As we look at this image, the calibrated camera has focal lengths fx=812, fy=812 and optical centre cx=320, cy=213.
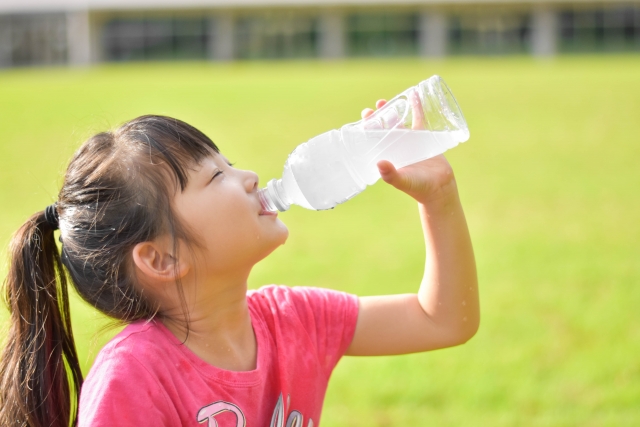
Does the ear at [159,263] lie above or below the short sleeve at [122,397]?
above

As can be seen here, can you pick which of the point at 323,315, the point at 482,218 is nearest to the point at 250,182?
the point at 323,315

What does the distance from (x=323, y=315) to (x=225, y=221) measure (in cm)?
41

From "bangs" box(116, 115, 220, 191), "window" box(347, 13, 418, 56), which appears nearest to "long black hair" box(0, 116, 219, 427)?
"bangs" box(116, 115, 220, 191)

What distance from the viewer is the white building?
3872 cm

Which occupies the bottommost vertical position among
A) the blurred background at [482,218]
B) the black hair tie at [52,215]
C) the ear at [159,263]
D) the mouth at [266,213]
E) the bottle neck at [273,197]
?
the blurred background at [482,218]

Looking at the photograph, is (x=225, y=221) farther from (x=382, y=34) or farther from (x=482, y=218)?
(x=382, y=34)

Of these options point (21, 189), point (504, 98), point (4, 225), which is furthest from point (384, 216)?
point (504, 98)

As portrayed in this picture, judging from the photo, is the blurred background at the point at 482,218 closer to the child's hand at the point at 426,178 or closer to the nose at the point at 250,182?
the nose at the point at 250,182

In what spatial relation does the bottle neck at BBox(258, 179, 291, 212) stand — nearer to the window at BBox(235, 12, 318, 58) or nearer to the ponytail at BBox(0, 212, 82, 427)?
the ponytail at BBox(0, 212, 82, 427)

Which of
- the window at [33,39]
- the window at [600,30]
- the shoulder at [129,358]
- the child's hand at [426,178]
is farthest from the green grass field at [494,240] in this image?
the window at [33,39]

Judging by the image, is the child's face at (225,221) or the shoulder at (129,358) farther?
the child's face at (225,221)

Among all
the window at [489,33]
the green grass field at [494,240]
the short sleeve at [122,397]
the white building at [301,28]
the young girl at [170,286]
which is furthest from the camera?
the white building at [301,28]

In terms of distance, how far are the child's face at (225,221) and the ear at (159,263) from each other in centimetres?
6

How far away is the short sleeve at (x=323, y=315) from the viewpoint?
1.99 metres
